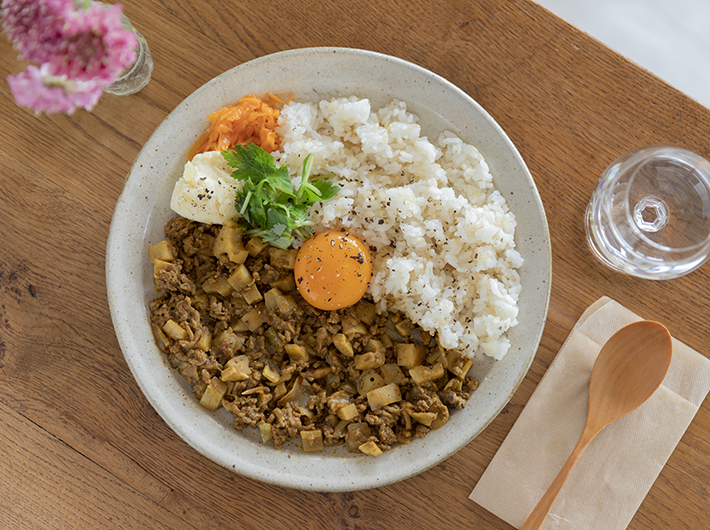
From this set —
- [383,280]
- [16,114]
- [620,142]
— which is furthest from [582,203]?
[16,114]

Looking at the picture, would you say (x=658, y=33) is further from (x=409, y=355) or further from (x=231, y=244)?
Answer: (x=231, y=244)

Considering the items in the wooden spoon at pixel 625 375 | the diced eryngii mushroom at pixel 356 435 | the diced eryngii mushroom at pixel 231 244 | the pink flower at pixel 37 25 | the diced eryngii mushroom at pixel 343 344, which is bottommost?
the diced eryngii mushroom at pixel 356 435

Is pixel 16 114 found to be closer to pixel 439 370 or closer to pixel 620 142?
pixel 439 370

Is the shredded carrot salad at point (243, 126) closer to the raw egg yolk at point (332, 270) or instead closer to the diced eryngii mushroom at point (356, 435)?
the raw egg yolk at point (332, 270)

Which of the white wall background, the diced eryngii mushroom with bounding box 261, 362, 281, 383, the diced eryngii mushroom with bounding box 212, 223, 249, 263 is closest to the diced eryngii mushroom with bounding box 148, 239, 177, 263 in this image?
the diced eryngii mushroom with bounding box 212, 223, 249, 263

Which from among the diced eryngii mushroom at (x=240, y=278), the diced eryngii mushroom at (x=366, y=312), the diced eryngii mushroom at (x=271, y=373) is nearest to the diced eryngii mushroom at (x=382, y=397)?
the diced eryngii mushroom at (x=366, y=312)
